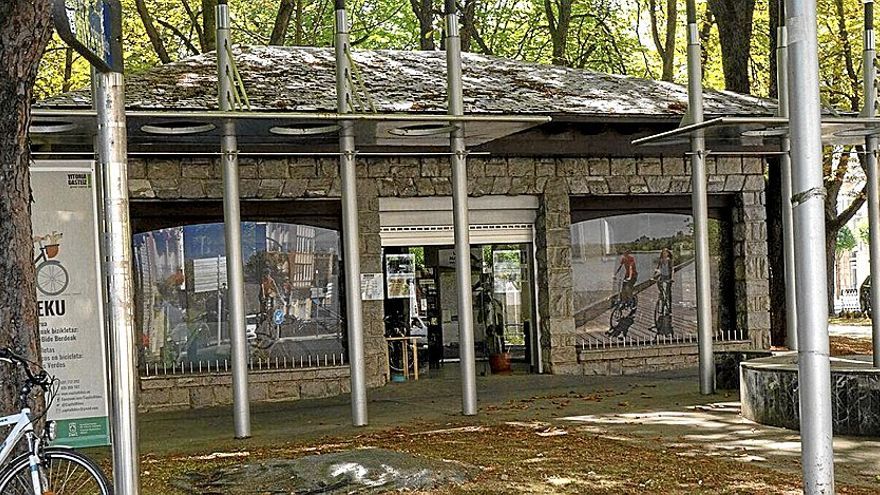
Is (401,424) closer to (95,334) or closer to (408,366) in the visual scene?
(95,334)

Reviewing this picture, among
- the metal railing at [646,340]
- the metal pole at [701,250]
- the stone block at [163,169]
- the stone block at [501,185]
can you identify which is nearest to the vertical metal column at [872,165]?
the metal pole at [701,250]

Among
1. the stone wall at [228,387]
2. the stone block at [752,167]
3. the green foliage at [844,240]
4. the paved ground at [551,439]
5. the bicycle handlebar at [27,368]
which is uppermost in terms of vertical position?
the stone block at [752,167]

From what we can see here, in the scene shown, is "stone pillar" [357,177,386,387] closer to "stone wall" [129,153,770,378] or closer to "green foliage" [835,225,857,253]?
"stone wall" [129,153,770,378]

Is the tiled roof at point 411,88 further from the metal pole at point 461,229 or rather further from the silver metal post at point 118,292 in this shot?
the silver metal post at point 118,292

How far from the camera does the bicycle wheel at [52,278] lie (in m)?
9.34

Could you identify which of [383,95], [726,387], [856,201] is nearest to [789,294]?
[726,387]

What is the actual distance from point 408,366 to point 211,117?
683 centimetres

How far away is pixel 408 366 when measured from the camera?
16.0m

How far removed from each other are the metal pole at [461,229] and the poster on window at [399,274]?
4403 mm

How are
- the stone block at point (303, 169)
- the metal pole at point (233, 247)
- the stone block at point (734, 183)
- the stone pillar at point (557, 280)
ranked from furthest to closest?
the stone block at point (734, 183) < the stone pillar at point (557, 280) < the stone block at point (303, 169) < the metal pole at point (233, 247)

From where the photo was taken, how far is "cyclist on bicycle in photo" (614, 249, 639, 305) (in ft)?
54.0

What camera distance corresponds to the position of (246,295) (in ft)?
48.5

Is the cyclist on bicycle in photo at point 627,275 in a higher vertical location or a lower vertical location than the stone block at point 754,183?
lower

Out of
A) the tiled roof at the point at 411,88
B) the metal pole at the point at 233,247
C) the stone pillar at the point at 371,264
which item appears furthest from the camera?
the stone pillar at the point at 371,264
